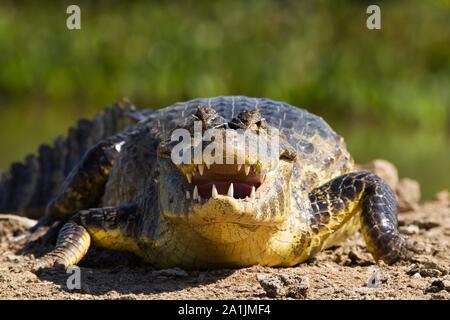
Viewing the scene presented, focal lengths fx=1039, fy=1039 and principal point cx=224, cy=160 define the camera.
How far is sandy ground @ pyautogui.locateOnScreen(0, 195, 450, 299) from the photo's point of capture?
5.09 meters

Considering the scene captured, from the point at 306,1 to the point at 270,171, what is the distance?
20781 mm

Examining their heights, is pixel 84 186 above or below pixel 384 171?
above

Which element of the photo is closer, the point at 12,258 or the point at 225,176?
the point at 225,176

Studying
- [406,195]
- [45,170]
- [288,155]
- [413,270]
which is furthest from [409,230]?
[45,170]

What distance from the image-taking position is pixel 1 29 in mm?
23109

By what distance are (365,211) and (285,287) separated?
143 cm

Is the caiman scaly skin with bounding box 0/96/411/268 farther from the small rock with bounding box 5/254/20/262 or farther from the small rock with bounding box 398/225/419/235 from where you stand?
the small rock with bounding box 398/225/419/235

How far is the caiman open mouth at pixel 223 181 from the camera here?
4984 millimetres

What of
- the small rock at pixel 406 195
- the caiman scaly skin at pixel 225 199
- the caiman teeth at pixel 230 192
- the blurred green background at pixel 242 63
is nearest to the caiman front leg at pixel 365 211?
the caiman scaly skin at pixel 225 199

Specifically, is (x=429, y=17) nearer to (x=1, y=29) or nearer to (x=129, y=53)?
(x=129, y=53)

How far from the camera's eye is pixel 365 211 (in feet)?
20.7

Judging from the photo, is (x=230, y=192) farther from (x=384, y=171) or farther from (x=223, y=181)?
(x=384, y=171)

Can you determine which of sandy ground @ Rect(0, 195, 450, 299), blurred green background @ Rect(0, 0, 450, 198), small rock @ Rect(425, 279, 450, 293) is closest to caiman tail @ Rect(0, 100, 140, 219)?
sandy ground @ Rect(0, 195, 450, 299)

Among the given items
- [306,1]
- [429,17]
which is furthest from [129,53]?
[429,17]
